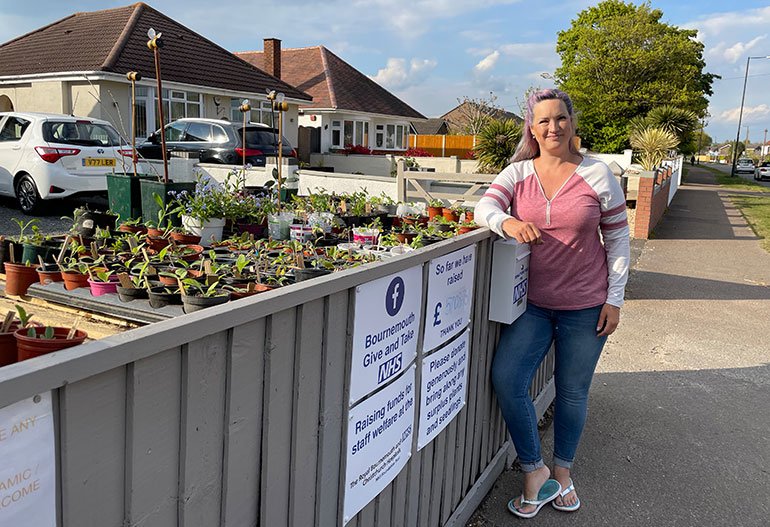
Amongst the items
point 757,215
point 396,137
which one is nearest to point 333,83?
point 396,137

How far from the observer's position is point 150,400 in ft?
4.43

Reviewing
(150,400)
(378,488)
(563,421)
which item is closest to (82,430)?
(150,400)

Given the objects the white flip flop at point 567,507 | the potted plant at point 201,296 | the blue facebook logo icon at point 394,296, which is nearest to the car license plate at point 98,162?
the potted plant at point 201,296

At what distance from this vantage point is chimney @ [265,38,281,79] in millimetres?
28234

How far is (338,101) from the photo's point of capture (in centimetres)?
2934

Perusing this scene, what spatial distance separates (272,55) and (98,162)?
18471 mm

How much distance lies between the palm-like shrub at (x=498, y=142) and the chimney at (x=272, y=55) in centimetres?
1267

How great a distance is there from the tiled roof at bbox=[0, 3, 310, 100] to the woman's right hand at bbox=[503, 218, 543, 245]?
56.3ft

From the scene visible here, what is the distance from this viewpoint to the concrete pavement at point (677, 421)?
340 cm

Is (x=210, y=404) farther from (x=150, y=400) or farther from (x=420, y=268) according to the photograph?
(x=420, y=268)

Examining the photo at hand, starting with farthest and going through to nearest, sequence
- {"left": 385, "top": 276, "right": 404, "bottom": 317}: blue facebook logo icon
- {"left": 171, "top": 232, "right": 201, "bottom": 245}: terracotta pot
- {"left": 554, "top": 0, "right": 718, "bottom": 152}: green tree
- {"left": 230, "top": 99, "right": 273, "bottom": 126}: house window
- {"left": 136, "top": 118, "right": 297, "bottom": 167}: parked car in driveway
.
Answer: {"left": 554, "top": 0, "right": 718, "bottom": 152}: green tree → {"left": 230, "top": 99, "right": 273, "bottom": 126}: house window → {"left": 136, "top": 118, "right": 297, "bottom": 167}: parked car in driveway → {"left": 171, "top": 232, "right": 201, "bottom": 245}: terracotta pot → {"left": 385, "top": 276, "right": 404, "bottom": 317}: blue facebook logo icon

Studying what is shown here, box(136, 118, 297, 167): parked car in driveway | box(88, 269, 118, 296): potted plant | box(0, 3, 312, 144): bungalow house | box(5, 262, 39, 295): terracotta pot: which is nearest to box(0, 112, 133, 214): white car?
box(136, 118, 297, 167): parked car in driveway

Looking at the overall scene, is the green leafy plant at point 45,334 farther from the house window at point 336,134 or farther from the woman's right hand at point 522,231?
the house window at point 336,134

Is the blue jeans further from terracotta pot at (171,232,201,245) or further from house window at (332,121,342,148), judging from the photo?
house window at (332,121,342,148)
